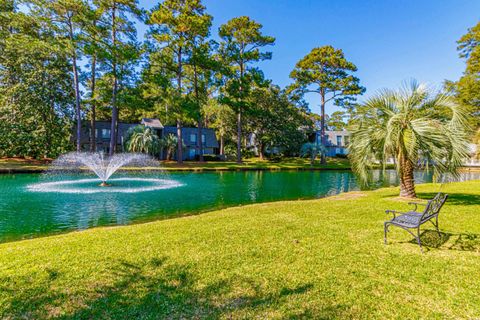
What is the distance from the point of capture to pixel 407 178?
31.5 feet

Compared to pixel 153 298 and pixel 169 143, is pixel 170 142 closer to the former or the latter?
pixel 169 143

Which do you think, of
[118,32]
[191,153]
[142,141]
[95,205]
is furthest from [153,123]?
[95,205]

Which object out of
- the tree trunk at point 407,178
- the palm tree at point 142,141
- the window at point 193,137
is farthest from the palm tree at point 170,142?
the tree trunk at point 407,178

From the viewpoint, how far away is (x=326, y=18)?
59.8 ft

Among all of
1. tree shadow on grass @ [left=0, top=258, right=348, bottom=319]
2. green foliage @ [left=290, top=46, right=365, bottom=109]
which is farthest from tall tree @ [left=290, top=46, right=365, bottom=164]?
tree shadow on grass @ [left=0, top=258, right=348, bottom=319]

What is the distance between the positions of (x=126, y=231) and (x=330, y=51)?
116ft

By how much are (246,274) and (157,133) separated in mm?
39107

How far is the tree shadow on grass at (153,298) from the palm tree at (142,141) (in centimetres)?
Answer: 2915

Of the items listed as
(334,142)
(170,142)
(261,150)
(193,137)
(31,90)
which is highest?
(31,90)

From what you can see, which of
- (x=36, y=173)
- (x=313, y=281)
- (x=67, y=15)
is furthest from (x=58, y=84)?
(x=313, y=281)

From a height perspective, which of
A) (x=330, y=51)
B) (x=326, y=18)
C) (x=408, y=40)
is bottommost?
(x=408, y=40)

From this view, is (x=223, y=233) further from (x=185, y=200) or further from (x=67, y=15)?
(x=67, y=15)

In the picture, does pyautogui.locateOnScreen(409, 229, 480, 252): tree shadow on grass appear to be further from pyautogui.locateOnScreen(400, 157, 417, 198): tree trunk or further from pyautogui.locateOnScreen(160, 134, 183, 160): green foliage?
pyautogui.locateOnScreen(160, 134, 183, 160): green foliage

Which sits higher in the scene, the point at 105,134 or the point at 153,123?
the point at 153,123
